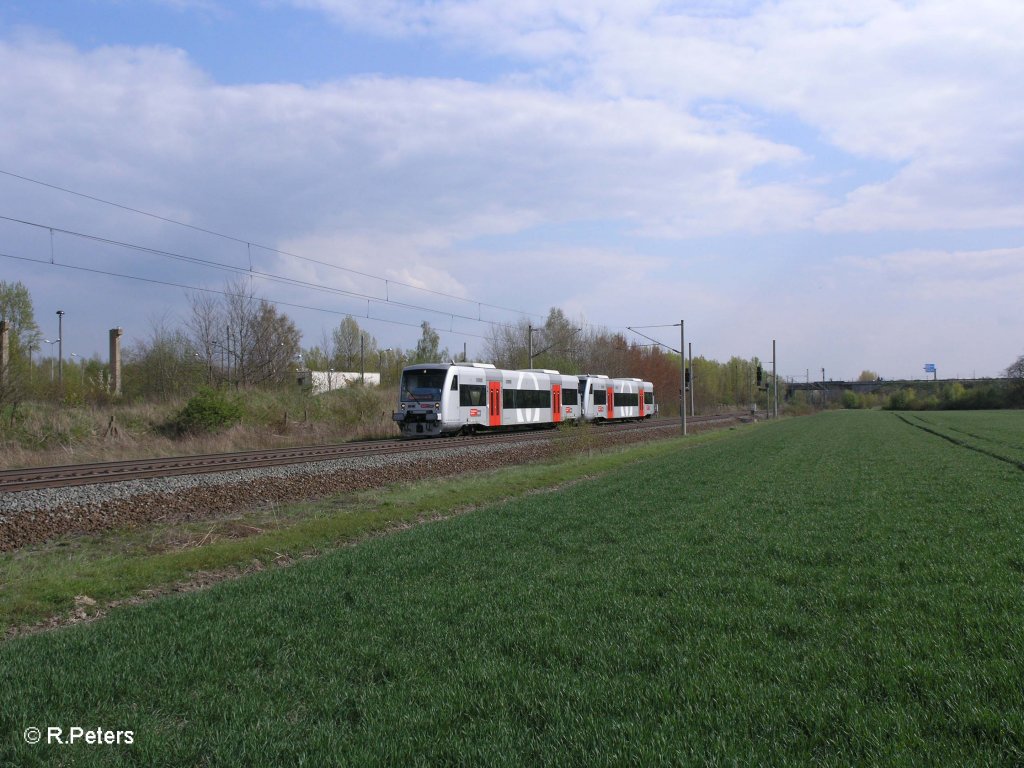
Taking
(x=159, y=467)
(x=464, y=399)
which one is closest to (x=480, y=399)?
(x=464, y=399)

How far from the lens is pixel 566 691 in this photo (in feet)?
15.5

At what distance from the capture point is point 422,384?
31.9 m

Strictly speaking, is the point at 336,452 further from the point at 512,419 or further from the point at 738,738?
the point at 738,738

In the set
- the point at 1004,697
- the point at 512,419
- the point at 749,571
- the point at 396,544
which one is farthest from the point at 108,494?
the point at 512,419

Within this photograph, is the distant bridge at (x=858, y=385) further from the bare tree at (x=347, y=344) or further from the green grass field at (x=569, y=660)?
the green grass field at (x=569, y=660)

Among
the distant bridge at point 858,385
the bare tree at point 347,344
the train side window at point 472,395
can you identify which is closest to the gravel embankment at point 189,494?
the train side window at point 472,395

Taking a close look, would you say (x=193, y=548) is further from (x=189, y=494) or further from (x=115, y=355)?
(x=115, y=355)

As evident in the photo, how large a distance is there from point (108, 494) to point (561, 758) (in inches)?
537

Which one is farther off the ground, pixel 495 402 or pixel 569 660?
pixel 495 402

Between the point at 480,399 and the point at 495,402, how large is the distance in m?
1.43

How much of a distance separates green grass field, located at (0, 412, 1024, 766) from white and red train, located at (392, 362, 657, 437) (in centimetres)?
2142

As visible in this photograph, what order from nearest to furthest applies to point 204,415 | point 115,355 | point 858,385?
1. point 204,415
2. point 115,355
3. point 858,385

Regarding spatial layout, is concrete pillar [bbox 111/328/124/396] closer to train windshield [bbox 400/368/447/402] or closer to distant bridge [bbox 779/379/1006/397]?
train windshield [bbox 400/368/447/402]

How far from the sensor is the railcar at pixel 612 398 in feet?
154
